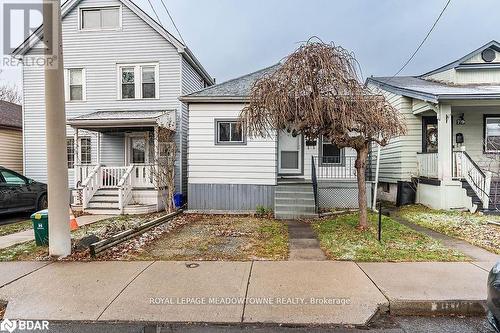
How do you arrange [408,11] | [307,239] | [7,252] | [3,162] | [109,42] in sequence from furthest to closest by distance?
[3,162]
[109,42]
[408,11]
[307,239]
[7,252]

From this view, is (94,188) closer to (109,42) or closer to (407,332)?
(109,42)

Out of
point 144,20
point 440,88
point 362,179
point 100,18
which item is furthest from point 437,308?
point 100,18

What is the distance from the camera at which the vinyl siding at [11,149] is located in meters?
16.3

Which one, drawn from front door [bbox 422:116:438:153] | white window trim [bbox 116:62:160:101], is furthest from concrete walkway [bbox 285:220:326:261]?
white window trim [bbox 116:62:160:101]

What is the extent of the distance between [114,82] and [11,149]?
268 inches

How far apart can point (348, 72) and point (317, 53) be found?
0.76m

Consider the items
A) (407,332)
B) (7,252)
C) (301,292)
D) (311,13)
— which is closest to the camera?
(407,332)

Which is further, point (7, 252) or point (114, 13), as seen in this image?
point (114, 13)

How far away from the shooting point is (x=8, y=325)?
383 cm

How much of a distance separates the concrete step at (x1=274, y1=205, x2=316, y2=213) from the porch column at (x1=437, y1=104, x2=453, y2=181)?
14.6 feet

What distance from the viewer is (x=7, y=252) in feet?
22.2

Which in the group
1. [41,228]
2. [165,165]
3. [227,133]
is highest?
[227,133]

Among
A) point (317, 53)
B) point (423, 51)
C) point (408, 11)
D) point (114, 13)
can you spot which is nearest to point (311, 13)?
point (408, 11)

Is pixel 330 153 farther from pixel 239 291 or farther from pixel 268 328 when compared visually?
pixel 268 328
